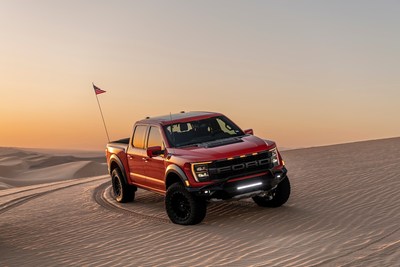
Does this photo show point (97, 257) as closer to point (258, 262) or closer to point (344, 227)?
point (258, 262)

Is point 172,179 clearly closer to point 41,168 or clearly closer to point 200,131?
point 200,131

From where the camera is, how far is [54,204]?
51.7ft

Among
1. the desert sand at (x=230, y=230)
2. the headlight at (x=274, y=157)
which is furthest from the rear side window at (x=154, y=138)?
the headlight at (x=274, y=157)

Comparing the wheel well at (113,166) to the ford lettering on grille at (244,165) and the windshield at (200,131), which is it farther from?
the ford lettering on grille at (244,165)

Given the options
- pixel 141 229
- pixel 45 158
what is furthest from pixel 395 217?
pixel 45 158

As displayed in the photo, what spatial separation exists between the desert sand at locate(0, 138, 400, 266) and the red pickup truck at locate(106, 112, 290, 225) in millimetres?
479

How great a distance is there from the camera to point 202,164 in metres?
10.1

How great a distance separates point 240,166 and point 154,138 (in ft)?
7.14

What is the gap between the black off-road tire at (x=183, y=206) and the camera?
10.2 m

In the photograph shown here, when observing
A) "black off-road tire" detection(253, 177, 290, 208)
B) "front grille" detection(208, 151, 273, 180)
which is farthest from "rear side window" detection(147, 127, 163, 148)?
"black off-road tire" detection(253, 177, 290, 208)

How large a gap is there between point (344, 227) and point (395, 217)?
1.07m

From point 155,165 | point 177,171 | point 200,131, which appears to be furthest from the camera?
point 155,165

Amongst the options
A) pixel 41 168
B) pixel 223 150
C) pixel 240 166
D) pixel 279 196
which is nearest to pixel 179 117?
pixel 223 150

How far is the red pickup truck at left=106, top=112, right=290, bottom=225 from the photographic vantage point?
10.1 metres
